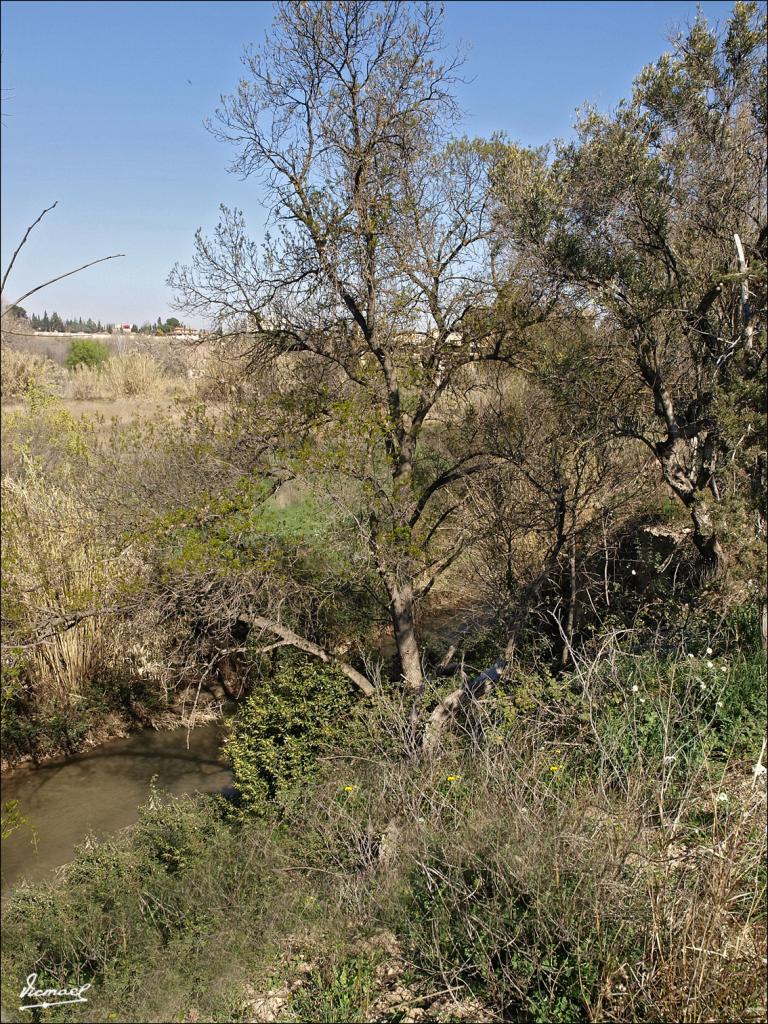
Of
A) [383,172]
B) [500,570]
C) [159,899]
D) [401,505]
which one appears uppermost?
[383,172]

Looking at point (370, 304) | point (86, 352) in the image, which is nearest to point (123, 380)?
point (86, 352)

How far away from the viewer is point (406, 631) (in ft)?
29.8

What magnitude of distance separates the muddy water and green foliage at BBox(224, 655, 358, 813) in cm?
176

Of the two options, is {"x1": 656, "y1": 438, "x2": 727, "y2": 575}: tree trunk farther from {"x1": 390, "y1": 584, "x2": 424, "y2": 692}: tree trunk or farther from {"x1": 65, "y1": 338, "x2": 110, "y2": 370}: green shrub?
{"x1": 65, "y1": 338, "x2": 110, "y2": 370}: green shrub

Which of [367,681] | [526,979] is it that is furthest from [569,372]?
[526,979]

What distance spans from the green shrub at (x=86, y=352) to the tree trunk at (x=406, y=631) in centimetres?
1621

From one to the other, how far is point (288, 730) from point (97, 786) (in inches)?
126

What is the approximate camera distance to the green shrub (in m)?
22.3

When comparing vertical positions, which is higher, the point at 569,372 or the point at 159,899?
the point at 569,372

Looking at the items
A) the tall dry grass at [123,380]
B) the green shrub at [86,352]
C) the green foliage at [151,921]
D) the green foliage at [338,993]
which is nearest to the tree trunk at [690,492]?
the green foliage at [151,921]

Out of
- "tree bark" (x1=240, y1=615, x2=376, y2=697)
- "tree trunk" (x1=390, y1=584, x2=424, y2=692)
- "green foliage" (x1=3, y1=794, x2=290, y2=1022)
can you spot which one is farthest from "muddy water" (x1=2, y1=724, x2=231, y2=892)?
"tree trunk" (x1=390, y1=584, x2=424, y2=692)

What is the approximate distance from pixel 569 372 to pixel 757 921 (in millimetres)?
6271

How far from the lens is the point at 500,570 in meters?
9.18

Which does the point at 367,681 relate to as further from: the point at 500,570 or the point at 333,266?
the point at 333,266
